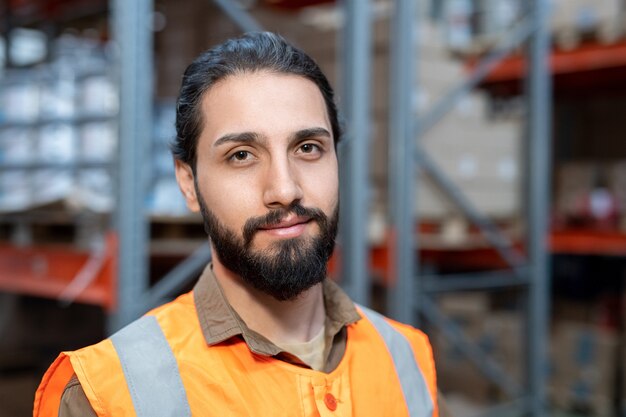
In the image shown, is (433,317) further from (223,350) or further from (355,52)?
(223,350)

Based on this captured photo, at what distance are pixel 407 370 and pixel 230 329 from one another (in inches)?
20.7

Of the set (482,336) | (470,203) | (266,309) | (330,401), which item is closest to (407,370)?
(330,401)

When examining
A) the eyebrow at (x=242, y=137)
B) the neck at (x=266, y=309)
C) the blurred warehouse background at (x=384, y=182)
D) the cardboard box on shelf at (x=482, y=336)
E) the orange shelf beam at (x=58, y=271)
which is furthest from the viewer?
the cardboard box on shelf at (x=482, y=336)

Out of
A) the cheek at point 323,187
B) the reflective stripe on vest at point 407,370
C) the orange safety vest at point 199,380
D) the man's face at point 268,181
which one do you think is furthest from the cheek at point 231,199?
the reflective stripe on vest at point 407,370

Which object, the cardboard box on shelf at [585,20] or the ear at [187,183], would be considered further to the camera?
the cardboard box on shelf at [585,20]

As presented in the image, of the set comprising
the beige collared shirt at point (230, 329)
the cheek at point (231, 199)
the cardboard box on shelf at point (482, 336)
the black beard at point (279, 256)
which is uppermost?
the cheek at point (231, 199)

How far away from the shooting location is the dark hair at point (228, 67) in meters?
1.54

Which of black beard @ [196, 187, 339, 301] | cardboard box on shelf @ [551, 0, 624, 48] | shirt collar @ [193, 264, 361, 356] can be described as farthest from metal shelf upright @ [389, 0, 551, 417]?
black beard @ [196, 187, 339, 301]

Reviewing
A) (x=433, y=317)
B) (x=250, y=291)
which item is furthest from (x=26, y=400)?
(x=250, y=291)

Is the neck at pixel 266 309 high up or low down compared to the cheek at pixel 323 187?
down

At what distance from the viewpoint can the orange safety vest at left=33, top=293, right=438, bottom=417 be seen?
4.46 feet

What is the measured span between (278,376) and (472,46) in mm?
4921

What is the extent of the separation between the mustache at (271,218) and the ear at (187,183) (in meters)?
0.26

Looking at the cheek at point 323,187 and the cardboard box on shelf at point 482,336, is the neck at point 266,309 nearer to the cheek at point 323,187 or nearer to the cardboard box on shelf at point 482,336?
the cheek at point 323,187
